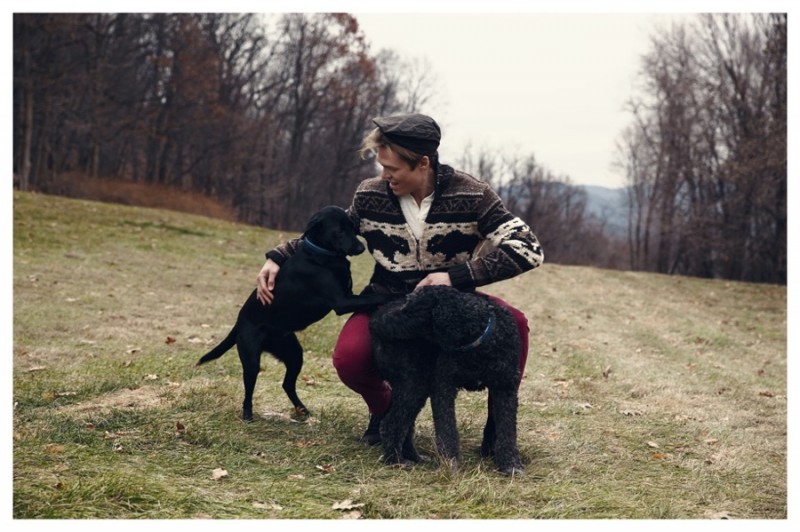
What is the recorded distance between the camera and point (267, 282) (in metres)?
4.28

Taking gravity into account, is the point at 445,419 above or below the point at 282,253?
below

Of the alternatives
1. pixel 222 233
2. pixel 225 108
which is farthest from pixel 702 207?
pixel 225 108

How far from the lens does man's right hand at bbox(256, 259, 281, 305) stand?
13.9ft

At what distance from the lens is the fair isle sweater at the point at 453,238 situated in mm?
3727

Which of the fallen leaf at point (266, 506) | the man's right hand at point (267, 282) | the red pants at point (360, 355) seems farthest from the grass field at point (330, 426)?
the man's right hand at point (267, 282)

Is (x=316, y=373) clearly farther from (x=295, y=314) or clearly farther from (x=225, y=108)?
(x=225, y=108)

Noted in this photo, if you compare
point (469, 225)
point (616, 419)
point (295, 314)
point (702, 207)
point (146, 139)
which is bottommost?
point (616, 419)

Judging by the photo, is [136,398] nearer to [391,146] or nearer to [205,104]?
[391,146]

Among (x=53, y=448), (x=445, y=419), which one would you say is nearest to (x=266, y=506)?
(x=445, y=419)

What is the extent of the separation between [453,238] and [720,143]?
2588 cm

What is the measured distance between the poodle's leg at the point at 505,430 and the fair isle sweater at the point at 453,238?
565mm

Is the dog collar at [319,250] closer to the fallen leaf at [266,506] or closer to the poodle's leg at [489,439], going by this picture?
the poodle's leg at [489,439]

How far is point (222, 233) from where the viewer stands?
62.8 feet

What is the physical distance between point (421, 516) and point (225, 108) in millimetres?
31396
